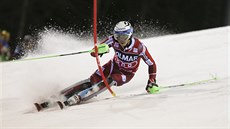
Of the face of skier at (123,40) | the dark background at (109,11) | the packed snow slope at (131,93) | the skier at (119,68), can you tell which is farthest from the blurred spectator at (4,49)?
the face of skier at (123,40)

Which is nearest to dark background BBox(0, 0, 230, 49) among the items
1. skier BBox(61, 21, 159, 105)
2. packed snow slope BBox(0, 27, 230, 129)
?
packed snow slope BBox(0, 27, 230, 129)

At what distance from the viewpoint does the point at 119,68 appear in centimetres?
302

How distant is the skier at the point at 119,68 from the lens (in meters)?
2.80

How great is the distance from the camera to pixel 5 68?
477 cm

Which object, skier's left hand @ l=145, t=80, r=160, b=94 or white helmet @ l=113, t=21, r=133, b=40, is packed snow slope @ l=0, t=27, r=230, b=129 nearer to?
skier's left hand @ l=145, t=80, r=160, b=94

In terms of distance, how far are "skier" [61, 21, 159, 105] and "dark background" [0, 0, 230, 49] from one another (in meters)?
1.93

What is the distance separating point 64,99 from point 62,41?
1863 millimetres

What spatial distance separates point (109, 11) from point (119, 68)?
2426mm

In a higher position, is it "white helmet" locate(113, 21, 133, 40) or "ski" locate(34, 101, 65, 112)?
"white helmet" locate(113, 21, 133, 40)

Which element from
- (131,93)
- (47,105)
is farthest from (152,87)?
(47,105)

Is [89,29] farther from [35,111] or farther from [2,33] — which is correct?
[35,111]

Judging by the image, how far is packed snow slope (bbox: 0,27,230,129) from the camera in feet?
7.91

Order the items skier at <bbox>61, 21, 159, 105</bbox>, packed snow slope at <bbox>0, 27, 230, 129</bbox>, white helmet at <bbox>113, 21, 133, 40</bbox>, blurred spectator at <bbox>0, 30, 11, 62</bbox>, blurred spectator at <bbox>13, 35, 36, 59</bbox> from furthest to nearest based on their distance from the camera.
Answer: blurred spectator at <bbox>0, 30, 11, 62</bbox>, blurred spectator at <bbox>13, 35, 36, 59</bbox>, skier at <bbox>61, 21, 159, 105</bbox>, white helmet at <bbox>113, 21, 133, 40</bbox>, packed snow slope at <bbox>0, 27, 230, 129</bbox>

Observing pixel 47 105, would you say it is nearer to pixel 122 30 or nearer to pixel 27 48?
pixel 122 30
